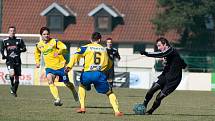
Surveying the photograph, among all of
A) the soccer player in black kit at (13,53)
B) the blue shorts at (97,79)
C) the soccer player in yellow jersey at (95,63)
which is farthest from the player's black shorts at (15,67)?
the blue shorts at (97,79)

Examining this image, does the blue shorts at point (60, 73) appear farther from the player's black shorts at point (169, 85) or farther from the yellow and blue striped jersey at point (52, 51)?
the player's black shorts at point (169, 85)

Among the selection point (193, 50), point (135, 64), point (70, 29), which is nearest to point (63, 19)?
point (70, 29)

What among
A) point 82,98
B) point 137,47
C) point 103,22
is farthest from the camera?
point 103,22

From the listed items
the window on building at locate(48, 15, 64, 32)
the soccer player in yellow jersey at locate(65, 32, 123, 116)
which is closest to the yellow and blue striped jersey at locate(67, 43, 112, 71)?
the soccer player in yellow jersey at locate(65, 32, 123, 116)

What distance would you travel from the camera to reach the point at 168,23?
51.8 metres

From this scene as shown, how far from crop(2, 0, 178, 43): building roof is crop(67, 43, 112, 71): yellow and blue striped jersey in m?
41.2

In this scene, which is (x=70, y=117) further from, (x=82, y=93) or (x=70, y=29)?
(x=70, y=29)

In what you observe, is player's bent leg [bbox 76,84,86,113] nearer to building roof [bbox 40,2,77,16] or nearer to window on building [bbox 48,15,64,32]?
building roof [bbox 40,2,77,16]

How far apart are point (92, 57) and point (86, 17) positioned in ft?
144

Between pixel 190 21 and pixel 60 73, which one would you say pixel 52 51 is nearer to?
pixel 60 73

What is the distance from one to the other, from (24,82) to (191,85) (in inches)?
334

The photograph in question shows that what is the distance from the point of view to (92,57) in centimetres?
1633

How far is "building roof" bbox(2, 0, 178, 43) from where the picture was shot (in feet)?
192

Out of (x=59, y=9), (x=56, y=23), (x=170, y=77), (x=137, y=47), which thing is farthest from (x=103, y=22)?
(x=170, y=77)
